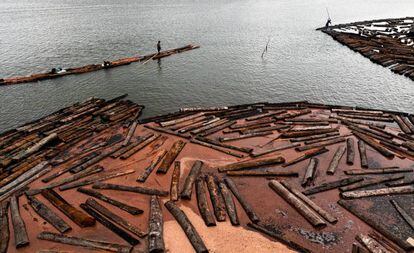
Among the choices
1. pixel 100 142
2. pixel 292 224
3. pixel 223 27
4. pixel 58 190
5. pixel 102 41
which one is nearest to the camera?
pixel 292 224

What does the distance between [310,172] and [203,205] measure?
326 inches

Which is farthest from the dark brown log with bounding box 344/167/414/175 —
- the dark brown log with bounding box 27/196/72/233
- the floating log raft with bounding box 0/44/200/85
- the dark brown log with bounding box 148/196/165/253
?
the floating log raft with bounding box 0/44/200/85

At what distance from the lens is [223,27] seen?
8069cm

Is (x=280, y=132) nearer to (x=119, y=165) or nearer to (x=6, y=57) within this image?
(x=119, y=165)

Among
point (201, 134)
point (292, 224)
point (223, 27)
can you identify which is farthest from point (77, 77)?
point (223, 27)

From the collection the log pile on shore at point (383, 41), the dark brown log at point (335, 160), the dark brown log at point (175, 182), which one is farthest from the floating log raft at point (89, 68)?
the dark brown log at point (335, 160)

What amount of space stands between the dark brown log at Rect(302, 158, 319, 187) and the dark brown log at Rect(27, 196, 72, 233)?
48.9 ft

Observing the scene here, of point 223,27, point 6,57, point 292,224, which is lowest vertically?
point 292,224

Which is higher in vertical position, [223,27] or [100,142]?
[223,27]

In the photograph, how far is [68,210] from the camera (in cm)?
1697

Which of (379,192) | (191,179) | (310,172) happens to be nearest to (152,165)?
(191,179)

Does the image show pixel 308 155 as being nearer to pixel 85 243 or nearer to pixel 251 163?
pixel 251 163

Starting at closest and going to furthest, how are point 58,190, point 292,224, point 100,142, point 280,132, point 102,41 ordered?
1. point 292,224
2. point 58,190
3. point 100,142
4. point 280,132
5. point 102,41

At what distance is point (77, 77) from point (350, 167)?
3810cm
